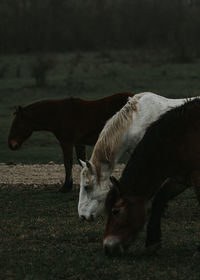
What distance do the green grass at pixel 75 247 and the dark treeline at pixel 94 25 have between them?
27364 millimetres

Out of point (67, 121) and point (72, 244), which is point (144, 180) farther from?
point (67, 121)

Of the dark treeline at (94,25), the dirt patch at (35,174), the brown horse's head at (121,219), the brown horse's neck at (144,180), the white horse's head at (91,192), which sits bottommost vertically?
the dark treeline at (94,25)

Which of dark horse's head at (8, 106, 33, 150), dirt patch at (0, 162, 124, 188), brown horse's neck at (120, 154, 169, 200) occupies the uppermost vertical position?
brown horse's neck at (120, 154, 169, 200)

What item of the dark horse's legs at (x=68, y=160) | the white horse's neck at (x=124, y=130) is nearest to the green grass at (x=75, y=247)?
the white horse's neck at (x=124, y=130)

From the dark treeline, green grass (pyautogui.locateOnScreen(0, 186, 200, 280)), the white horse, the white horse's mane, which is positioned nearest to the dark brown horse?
green grass (pyautogui.locateOnScreen(0, 186, 200, 280))

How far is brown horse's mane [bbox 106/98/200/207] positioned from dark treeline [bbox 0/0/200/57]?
29585 mm

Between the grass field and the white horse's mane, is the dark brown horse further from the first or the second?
the white horse's mane

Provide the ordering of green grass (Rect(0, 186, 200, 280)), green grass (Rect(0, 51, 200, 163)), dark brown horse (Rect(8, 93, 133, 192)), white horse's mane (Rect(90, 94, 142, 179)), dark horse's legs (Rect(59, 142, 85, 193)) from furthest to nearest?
green grass (Rect(0, 51, 200, 163)) < dark brown horse (Rect(8, 93, 133, 192)) < dark horse's legs (Rect(59, 142, 85, 193)) < white horse's mane (Rect(90, 94, 142, 179)) < green grass (Rect(0, 186, 200, 280))

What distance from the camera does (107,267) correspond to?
546 centimetres

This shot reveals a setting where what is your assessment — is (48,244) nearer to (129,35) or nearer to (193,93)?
(193,93)

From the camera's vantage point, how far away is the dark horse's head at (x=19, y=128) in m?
10.6

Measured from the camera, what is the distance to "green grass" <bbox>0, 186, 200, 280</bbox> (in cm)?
535

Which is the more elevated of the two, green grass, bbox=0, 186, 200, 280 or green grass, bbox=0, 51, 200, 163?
green grass, bbox=0, 186, 200, 280

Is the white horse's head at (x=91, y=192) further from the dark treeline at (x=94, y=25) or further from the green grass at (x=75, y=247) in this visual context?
the dark treeline at (x=94, y=25)
